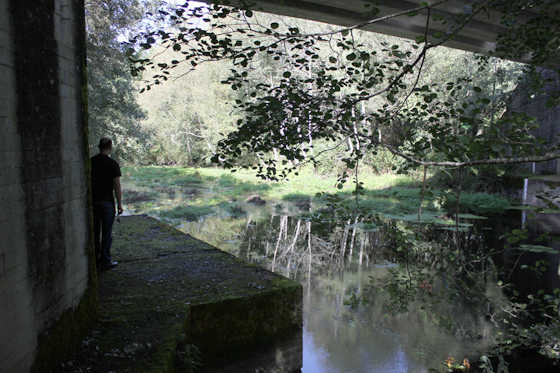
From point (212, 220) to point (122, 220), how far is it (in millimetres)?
5338

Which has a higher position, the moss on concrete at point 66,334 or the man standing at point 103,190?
the man standing at point 103,190

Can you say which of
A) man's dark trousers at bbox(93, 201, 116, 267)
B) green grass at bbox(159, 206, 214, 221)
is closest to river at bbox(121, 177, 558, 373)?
green grass at bbox(159, 206, 214, 221)

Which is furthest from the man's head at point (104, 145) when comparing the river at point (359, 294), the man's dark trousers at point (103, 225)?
the river at point (359, 294)

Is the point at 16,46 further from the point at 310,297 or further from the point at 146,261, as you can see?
the point at 310,297

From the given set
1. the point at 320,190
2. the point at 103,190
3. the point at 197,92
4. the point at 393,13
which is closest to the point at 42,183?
the point at 103,190

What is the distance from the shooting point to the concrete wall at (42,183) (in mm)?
2357

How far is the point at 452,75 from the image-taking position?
67.0 ft

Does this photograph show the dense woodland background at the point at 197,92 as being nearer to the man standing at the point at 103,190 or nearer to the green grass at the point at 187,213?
the man standing at the point at 103,190

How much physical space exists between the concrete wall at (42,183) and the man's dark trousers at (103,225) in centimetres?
143

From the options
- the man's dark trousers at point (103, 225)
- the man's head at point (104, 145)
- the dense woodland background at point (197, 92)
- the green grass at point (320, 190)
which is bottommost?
the green grass at point (320, 190)

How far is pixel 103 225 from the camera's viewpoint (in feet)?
16.4

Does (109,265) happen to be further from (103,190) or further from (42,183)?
(42,183)

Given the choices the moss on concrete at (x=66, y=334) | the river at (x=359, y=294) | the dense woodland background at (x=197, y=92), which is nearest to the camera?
the moss on concrete at (x=66, y=334)

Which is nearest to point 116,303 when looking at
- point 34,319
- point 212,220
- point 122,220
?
point 34,319
